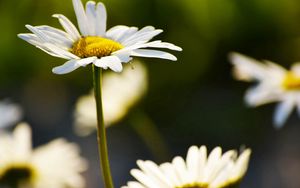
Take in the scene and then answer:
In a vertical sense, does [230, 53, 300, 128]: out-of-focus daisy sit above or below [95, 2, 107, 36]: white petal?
above

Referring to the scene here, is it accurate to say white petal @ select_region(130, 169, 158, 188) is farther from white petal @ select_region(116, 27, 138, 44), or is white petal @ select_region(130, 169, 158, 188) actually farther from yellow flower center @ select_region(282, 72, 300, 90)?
yellow flower center @ select_region(282, 72, 300, 90)

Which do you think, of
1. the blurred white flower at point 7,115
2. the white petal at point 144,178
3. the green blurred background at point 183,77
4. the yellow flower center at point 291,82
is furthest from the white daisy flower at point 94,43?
the green blurred background at point 183,77

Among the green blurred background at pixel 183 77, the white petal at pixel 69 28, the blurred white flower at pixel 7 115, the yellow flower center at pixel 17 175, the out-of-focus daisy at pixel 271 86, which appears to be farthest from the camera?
the green blurred background at pixel 183 77

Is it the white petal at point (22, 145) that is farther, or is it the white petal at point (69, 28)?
the white petal at point (22, 145)

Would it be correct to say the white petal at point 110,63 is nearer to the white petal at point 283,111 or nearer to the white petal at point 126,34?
the white petal at point 126,34

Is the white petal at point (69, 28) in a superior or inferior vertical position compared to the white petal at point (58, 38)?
superior

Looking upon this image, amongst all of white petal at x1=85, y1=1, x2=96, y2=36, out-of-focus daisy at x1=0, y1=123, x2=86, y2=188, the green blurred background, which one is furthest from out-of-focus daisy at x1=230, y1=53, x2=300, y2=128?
the green blurred background

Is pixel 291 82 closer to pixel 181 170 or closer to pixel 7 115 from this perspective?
pixel 7 115

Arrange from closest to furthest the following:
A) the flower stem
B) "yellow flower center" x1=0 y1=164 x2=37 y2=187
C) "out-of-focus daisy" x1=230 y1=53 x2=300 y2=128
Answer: the flower stem < "yellow flower center" x1=0 y1=164 x2=37 y2=187 < "out-of-focus daisy" x1=230 y1=53 x2=300 y2=128
